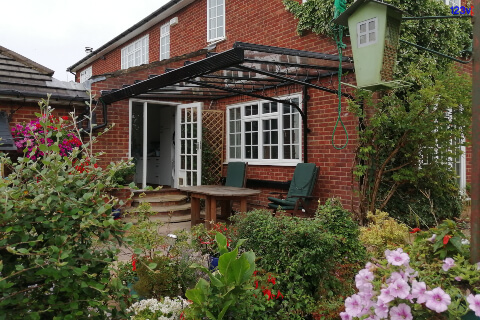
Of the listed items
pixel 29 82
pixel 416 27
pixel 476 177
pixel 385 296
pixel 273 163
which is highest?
pixel 416 27

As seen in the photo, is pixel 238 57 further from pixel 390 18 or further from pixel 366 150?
pixel 366 150

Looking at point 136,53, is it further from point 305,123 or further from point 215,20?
point 305,123

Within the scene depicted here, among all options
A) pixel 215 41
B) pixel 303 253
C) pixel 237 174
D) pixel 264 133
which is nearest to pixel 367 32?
pixel 303 253

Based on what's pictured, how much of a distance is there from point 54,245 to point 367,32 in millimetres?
3098

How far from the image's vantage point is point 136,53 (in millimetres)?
15430

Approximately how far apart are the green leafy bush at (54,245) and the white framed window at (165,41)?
11.6 meters

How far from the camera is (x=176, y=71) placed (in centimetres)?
612

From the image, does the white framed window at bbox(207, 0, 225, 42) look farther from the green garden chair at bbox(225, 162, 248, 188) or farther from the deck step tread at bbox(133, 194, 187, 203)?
the deck step tread at bbox(133, 194, 187, 203)

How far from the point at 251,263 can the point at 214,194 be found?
4.43m

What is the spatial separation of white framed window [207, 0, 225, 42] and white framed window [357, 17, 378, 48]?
695cm

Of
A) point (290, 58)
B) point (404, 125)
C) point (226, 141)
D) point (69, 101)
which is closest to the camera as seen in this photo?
A: point (290, 58)

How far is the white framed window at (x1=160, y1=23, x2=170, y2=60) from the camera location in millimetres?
13109

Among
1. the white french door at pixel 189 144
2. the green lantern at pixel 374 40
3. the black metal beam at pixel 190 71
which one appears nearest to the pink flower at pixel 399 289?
the green lantern at pixel 374 40

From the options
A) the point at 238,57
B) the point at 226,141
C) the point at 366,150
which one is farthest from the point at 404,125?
the point at 226,141
